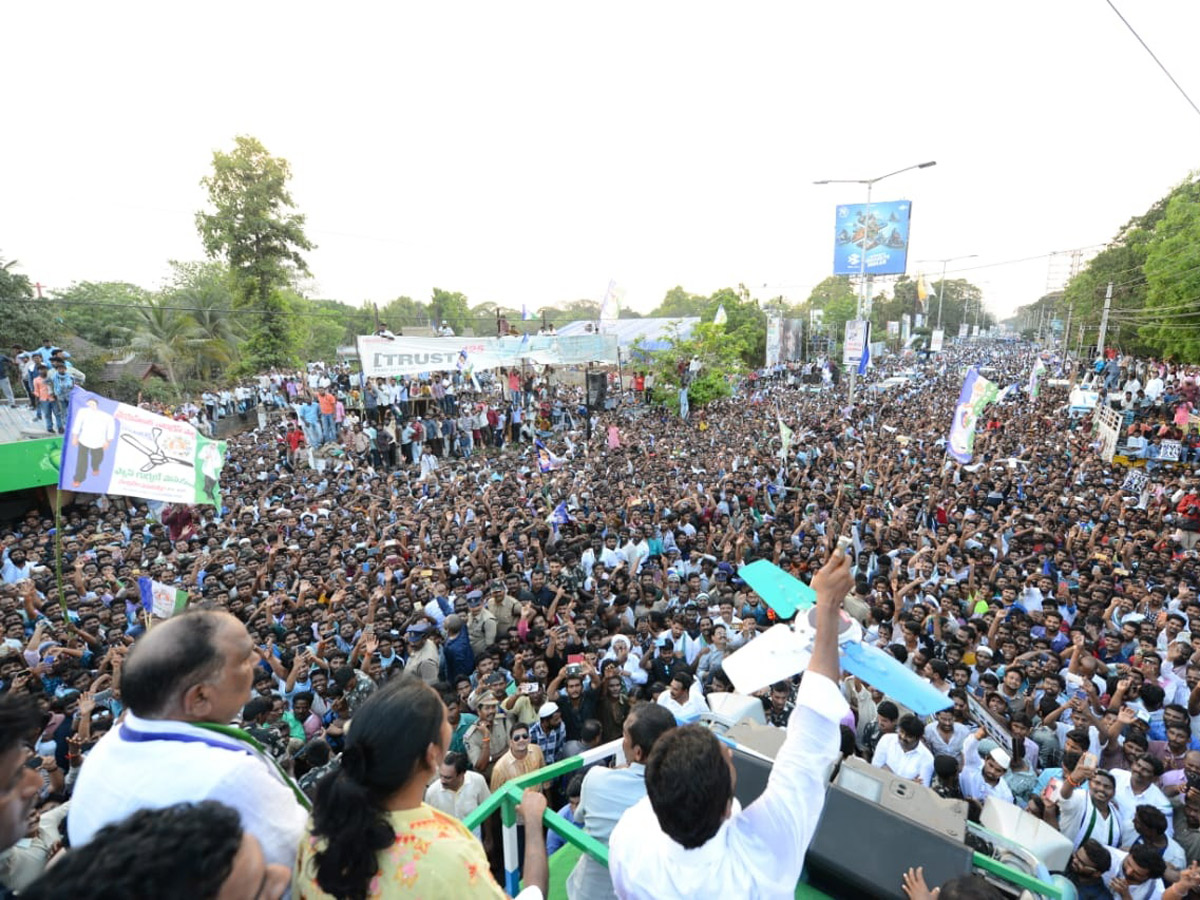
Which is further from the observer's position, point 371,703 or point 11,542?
point 11,542

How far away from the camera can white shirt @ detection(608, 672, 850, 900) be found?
4.40ft

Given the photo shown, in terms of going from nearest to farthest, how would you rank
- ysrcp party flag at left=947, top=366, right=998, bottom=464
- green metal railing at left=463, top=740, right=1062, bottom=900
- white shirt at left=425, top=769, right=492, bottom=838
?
green metal railing at left=463, top=740, right=1062, bottom=900, white shirt at left=425, top=769, right=492, bottom=838, ysrcp party flag at left=947, top=366, right=998, bottom=464

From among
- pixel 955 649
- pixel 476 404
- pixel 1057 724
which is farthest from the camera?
pixel 476 404

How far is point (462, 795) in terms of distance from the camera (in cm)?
402

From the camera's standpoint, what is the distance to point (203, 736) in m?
1.33

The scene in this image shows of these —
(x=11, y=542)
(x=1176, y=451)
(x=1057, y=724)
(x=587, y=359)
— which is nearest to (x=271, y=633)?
(x=11, y=542)

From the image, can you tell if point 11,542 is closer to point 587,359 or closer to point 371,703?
point 371,703

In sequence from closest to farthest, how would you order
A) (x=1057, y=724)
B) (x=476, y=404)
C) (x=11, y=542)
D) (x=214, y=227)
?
(x=1057, y=724) → (x=11, y=542) → (x=476, y=404) → (x=214, y=227)

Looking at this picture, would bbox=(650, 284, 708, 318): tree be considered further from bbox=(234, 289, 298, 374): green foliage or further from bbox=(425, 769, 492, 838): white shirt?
bbox=(425, 769, 492, 838): white shirt

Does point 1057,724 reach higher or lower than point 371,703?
lower

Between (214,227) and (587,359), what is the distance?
61.4ft

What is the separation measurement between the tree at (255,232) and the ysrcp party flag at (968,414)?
991 inches

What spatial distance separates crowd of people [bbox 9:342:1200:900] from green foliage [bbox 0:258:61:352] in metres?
13.8

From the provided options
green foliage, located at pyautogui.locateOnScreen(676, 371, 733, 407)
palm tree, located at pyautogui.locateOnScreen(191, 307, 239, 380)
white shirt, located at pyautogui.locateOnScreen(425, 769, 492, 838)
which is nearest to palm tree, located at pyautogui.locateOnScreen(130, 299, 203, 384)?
palm tree, located at pyautogui.locateOnScreen(191, 307, 239, 380)
